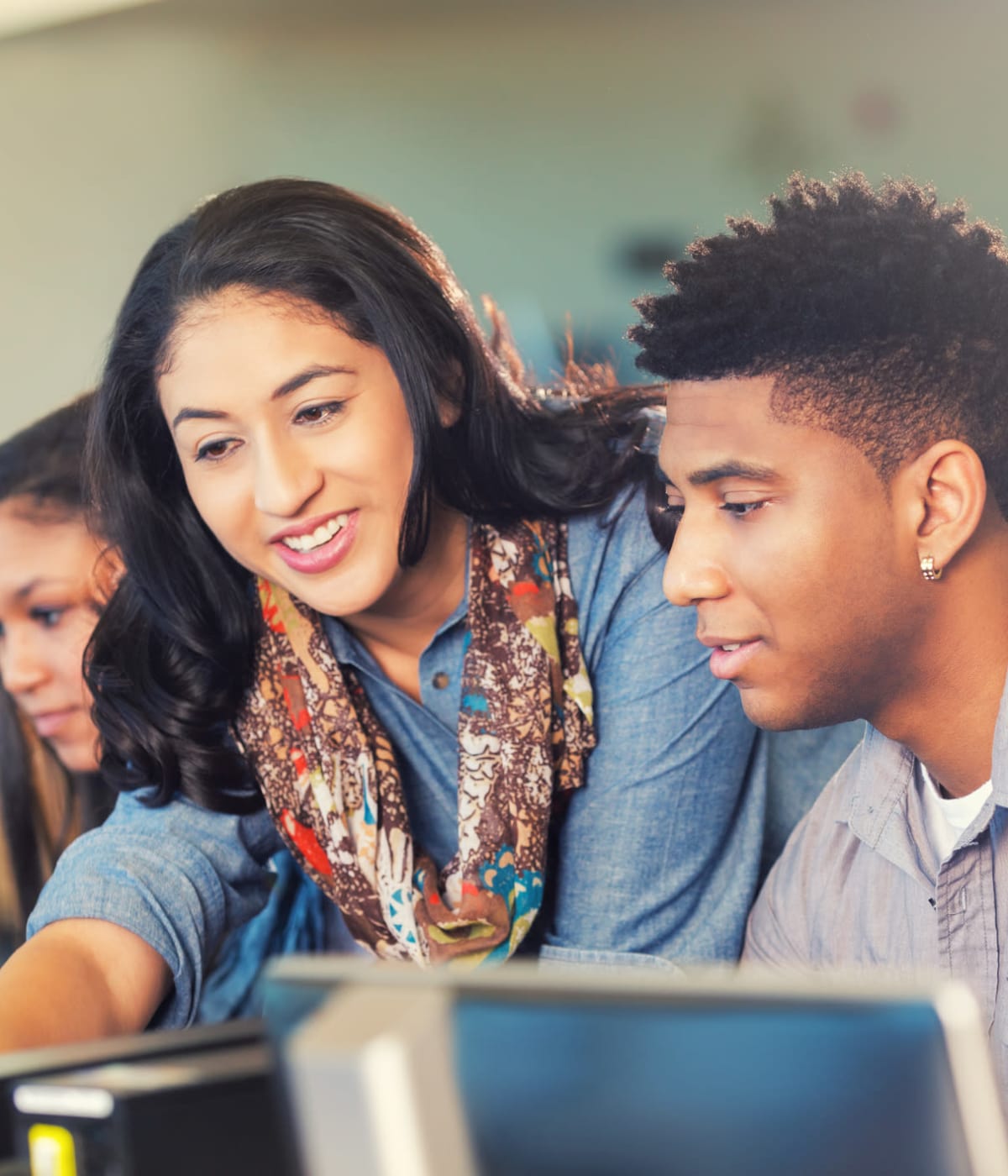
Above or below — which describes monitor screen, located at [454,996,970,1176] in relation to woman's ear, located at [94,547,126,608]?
below

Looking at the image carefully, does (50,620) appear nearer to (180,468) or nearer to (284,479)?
(180,468)

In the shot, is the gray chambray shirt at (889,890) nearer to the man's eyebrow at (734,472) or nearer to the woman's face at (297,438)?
the man's eyebrow at (734,472)

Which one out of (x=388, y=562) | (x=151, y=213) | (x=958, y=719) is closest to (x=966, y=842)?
(x=958, y=719)

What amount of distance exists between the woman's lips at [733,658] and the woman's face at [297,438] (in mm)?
342

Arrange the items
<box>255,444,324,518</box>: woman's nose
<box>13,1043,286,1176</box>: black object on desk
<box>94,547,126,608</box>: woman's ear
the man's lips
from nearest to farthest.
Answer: <box>13,1043,286,1176</box>: black object on desk
the man's lips
<box>255,444,324,518</box>: woman's nose
<box>94,547,126,608</box>: woman's ear

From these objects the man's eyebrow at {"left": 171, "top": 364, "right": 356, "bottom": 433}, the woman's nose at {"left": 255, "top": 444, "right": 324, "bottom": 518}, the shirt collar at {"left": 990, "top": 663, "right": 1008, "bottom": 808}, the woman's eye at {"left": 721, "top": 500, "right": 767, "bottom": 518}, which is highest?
the man's eyebrow at {"left": 171, "top": 364, "right": 356, "bottom": 433}

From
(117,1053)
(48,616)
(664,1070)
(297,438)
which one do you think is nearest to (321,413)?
(297,438)

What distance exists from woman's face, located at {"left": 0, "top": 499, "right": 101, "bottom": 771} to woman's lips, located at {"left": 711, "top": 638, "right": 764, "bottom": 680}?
2.81 feet

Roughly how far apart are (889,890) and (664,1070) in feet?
2.54

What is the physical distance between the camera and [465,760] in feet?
4.40

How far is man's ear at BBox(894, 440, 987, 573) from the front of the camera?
95 cm

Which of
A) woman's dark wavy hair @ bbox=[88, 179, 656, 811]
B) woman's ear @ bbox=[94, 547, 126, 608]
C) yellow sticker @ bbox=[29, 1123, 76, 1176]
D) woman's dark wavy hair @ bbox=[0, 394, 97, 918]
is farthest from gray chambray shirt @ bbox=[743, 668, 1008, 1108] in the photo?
woman's dark wavy hair @ bbox=[0, 394, 97, 918]

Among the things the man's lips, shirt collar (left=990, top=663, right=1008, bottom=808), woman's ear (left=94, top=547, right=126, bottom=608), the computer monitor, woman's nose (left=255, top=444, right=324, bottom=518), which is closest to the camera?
the computer monitor

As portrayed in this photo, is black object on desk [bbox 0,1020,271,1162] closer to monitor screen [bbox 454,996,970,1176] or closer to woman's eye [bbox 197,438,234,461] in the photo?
monitor screen [bbox 454,996,970,1176]
